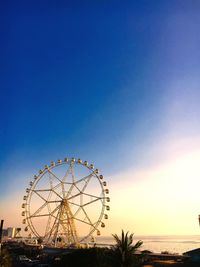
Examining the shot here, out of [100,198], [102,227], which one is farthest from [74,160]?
[102,227]

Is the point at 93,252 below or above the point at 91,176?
below

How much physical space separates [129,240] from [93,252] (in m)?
14.0

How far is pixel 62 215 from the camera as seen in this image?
167 feet

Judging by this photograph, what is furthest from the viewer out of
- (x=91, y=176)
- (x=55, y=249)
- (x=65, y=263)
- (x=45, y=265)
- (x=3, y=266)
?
(x=91, y=176)

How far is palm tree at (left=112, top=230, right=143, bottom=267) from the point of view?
16.7 metres

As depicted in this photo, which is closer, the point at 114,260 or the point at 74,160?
the point at 114,260

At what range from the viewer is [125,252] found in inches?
668

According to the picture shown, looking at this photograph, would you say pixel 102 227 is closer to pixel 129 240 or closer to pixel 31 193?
pixel 31 193

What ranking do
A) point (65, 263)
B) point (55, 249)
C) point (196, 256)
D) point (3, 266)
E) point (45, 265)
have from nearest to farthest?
1. point (3, 266)
2. point (196, 256)
3. point (65, 263)
4. point (45, 265)
5. point (55, 249)

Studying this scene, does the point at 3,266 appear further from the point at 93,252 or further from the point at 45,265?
the point at 45,265

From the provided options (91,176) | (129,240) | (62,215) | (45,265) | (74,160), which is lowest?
(45,265)

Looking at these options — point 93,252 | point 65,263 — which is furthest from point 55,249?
point 93,252

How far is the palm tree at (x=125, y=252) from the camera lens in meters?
16.7

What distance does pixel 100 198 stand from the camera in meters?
52.9
